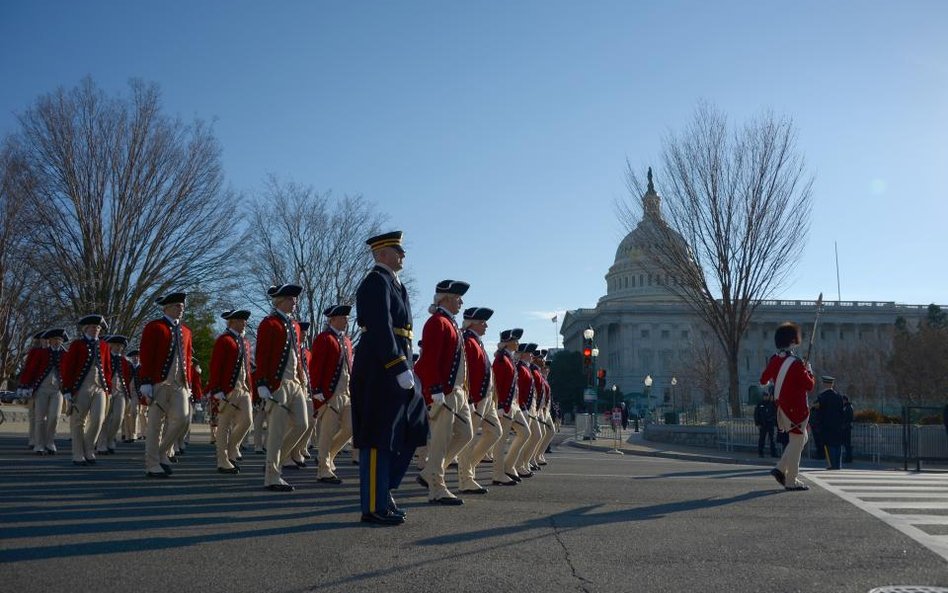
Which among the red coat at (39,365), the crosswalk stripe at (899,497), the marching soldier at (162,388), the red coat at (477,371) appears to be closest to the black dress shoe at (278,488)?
the marching soldier at (162,388)

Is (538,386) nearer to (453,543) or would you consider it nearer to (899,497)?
(899,497)

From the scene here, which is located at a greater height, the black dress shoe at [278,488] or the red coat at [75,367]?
the red coat at [75,367]

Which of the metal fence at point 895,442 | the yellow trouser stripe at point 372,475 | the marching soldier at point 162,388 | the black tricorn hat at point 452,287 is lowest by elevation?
the metal fence at point 895,442

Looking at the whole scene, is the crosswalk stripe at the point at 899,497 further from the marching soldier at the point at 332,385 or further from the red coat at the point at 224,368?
the red coat at the point at 224,368

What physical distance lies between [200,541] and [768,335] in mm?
99893

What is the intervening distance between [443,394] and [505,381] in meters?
3.19

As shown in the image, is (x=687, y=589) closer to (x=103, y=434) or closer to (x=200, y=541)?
(x=200, y=541)

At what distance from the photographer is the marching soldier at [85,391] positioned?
13047mm

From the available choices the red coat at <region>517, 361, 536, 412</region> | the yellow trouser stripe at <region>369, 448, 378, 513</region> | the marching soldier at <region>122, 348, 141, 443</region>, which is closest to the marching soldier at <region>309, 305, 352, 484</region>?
the red coat at <region>517, 361, 536, 412</region>

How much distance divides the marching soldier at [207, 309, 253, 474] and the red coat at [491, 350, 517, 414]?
338 centimetres

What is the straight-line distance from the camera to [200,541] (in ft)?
19.2

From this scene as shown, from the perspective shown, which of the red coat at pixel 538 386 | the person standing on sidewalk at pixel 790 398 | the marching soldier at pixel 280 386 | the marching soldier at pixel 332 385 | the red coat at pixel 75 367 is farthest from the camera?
the red coat at pixel 538 386

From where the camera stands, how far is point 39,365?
1514cm

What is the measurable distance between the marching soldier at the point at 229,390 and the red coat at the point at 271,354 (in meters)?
2.15
